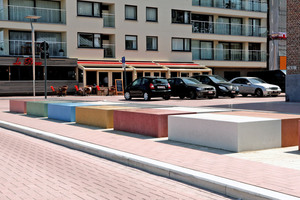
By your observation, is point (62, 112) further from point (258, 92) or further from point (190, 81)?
point (258, 92)

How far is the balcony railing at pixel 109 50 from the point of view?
43.1 m

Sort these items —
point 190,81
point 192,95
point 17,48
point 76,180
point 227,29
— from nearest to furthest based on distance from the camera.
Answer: point 76,180 → point 192,95 → point 190,81 → point 17,48 → point 227,29

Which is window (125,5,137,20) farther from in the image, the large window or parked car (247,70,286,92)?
parked car (247,70,286,92)

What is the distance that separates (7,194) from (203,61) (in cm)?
4393

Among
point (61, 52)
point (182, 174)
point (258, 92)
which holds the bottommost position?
point (182, 174)

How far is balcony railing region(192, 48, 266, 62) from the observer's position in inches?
1929

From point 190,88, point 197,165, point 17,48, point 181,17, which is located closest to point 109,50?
point 17,48

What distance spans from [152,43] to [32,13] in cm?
1287

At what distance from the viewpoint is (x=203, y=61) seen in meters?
48.4

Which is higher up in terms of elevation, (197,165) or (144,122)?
(144,122)

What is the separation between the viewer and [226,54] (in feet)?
163

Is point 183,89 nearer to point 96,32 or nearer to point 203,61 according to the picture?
point 96,32

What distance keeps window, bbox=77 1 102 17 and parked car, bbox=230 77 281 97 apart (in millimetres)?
17161

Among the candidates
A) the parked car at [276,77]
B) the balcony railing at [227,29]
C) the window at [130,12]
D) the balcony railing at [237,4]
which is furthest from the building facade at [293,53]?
the balcony railing at [237,4]
